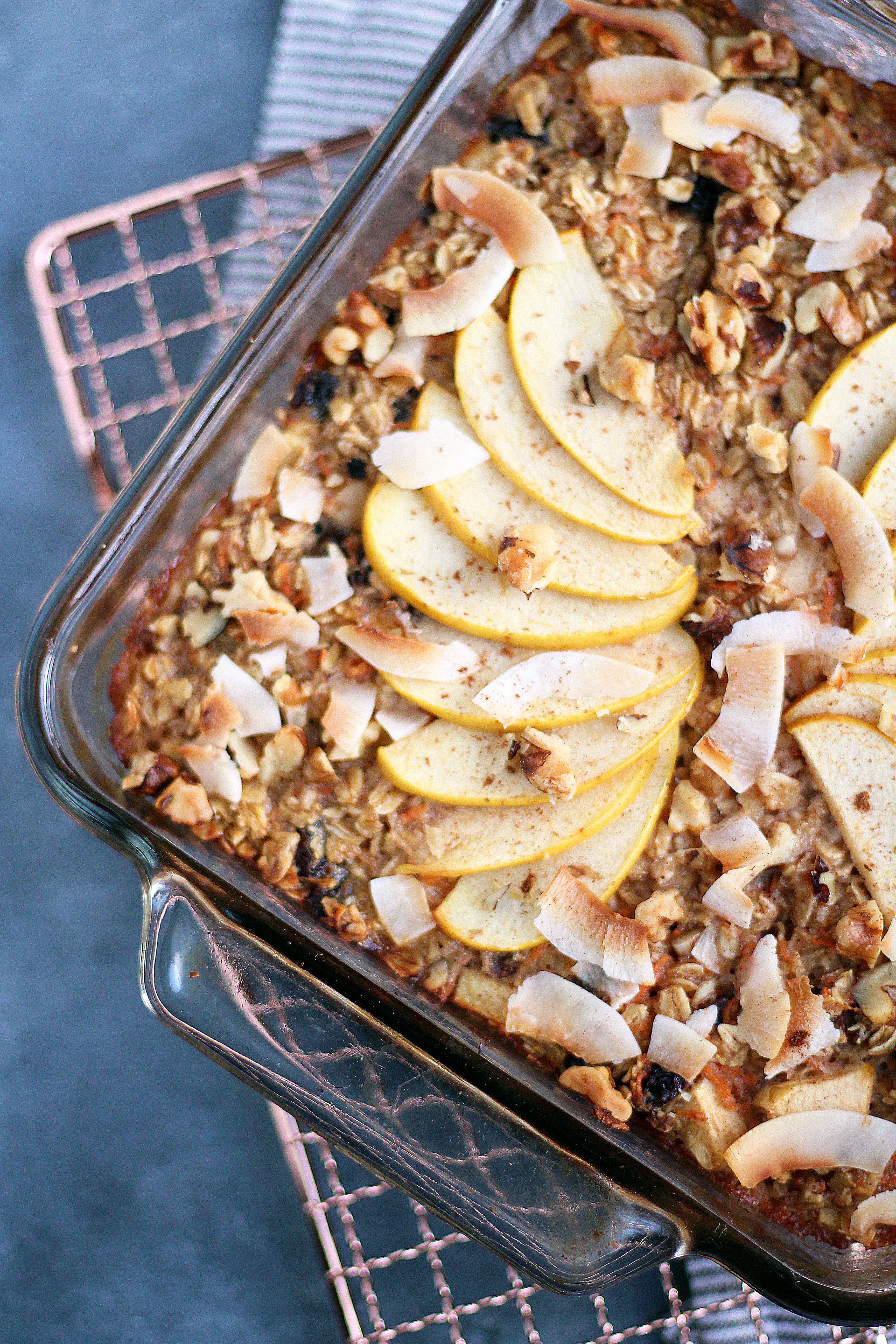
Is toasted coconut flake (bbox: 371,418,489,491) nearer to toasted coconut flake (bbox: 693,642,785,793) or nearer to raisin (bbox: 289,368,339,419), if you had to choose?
raisin (bbox: 289,368,339,419)

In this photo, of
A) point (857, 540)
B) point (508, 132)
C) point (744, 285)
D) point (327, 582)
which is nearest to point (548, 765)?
point (327, 582)

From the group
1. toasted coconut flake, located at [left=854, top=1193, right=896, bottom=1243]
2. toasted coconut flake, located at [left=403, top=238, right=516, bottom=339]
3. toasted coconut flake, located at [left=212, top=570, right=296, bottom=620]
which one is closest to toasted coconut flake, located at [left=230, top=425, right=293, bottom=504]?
toasted coconut flake, located at [left=212, top=570, right=296, bottom=620]

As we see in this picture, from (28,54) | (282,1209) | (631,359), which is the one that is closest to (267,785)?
(631,359)

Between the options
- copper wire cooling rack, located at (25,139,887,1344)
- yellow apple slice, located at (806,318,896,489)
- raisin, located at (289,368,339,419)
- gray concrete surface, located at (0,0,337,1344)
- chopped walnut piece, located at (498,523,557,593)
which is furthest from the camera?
gray concrete surface, located at (0,0,337,1344)

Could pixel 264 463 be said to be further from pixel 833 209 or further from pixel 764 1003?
pixel 764 1003

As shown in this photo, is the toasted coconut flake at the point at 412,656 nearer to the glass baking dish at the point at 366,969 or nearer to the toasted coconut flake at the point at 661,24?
the glass baking dish at the point at 366,969

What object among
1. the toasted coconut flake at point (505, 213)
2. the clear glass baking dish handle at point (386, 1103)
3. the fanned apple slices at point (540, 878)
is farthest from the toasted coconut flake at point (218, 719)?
the toasted coconut flake at point (505, 213)
